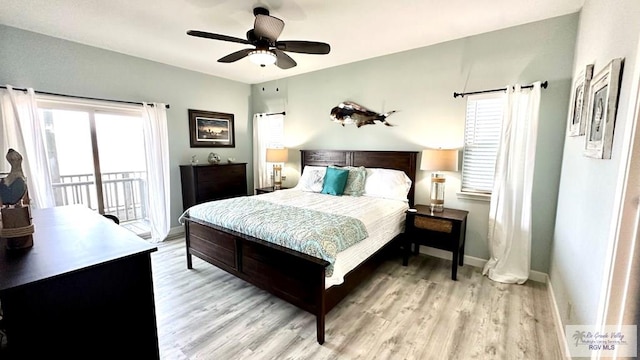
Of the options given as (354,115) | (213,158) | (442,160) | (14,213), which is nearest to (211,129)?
(213,158)

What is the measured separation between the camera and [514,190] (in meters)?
2.77

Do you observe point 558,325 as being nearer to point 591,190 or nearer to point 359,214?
point 591,190

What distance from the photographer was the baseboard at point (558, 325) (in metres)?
1.75

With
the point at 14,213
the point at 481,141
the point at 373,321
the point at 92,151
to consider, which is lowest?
the point at 373,321

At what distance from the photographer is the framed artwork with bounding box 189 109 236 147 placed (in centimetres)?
447

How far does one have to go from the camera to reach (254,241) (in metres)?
2.30

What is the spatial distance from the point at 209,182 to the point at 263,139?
1.39 m

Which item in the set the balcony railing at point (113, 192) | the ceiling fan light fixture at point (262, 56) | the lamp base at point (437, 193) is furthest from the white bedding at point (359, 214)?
the balcony railing at point (113, 192)

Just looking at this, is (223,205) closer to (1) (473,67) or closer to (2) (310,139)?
(2) (310,139)

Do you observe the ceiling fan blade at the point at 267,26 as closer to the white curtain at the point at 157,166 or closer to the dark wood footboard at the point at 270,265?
the dark wood footboard at the point at 270,265

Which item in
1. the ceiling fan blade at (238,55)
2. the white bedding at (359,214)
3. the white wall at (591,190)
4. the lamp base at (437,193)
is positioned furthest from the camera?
the lamp base at (437,193)

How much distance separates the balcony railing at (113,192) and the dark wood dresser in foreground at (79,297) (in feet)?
9.41

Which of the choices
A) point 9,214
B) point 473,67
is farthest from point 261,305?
point 473,67

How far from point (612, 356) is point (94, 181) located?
16.7 feet
